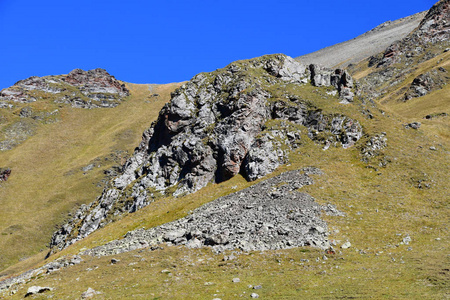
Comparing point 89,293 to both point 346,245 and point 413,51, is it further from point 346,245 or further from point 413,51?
point 413,51

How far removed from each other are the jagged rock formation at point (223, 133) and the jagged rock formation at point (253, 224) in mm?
10579

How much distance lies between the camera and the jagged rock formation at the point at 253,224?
1543 inches

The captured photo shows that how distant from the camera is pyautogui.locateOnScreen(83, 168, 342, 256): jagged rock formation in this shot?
129ft

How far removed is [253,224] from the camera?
42.7 meters

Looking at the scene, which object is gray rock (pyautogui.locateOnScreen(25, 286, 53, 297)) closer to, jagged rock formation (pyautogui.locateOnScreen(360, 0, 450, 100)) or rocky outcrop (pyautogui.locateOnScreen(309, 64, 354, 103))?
rocky outcrop (pyautogui.locateOnScreen(309, 64, 354, 103))

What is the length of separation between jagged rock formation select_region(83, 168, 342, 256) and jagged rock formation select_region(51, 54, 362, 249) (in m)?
10.6

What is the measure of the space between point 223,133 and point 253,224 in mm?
32705

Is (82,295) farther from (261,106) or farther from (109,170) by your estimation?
(109,170)

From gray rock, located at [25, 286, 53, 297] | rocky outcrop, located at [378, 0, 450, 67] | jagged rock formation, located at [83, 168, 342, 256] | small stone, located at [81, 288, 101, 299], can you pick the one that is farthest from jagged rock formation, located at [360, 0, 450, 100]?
gray rock, located at [25, 286, 53, 297]

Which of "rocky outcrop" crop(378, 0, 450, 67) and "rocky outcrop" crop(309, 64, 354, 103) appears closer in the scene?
"rocky outcrop" crop(309, 64, 354, 103)

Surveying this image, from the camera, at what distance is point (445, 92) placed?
112062 mm

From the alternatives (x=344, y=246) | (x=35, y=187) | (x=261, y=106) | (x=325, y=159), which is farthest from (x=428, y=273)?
(x=35, y=187)

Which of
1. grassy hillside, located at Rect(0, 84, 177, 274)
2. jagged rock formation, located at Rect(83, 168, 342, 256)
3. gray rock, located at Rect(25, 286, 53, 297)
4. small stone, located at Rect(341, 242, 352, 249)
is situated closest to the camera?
gray rock, located at Rect(25, 286, 53, 297)

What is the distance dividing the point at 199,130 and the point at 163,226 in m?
30.0
